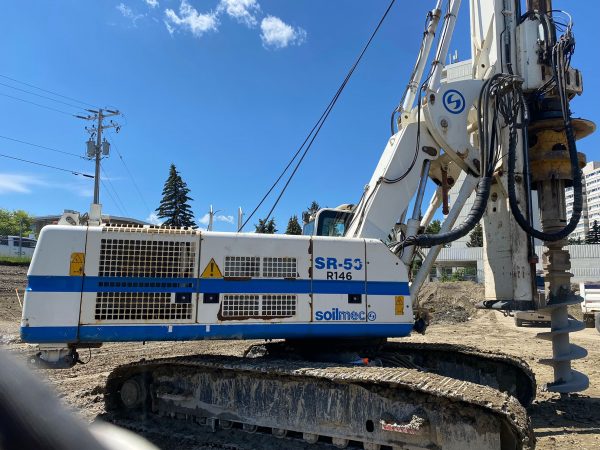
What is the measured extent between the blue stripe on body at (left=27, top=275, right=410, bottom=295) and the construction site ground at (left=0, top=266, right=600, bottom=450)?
0.82 meters

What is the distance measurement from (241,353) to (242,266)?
603 centimetres

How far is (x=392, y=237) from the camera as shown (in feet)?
22.1

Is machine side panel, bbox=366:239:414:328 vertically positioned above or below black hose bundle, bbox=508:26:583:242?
below

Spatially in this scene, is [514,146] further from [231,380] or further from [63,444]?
[63,444]

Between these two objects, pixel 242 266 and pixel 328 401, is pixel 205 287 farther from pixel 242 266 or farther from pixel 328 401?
pixel 328 401

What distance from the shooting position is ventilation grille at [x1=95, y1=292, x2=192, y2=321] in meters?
5.27

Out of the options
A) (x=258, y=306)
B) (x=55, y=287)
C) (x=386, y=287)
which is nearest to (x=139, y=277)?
(x=55, y=287)

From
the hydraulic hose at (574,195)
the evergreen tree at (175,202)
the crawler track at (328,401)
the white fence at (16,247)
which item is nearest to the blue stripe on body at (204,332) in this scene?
the crawler track at (328,401)

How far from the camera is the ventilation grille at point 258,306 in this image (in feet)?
18.1

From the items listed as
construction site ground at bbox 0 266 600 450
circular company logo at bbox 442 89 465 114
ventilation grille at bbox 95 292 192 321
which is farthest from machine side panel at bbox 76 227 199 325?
circular company logo at bbox 442 89 465 114

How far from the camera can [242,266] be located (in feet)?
18.5

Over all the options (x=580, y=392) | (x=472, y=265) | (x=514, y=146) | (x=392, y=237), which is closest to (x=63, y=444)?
(x=392, y=237)

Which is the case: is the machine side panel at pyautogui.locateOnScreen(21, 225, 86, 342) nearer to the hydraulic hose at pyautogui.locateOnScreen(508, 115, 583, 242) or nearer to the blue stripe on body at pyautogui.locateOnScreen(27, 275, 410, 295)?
the blue stripe on body at pyautogui.locateOnScreen(27, 275, 410, 295)

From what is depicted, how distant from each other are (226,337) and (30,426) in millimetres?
4457
